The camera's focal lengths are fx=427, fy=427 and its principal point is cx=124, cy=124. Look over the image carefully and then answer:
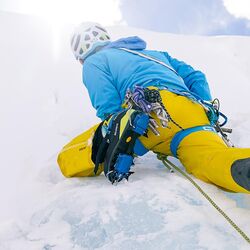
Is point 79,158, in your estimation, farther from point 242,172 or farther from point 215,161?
point 242,172

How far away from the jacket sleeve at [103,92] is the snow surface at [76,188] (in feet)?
1.75

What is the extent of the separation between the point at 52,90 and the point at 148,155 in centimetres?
300

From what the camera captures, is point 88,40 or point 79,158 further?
point 88,40

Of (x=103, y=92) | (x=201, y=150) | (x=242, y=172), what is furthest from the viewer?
(x=103, y=92)

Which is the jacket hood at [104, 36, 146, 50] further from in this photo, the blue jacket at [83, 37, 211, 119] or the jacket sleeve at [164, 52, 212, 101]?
the jacket sleeve at [164, 52, 212, 101]

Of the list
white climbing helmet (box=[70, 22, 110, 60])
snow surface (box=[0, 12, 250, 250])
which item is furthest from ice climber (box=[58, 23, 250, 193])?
white climbing helmet (box=[70, 22, 110, 60])

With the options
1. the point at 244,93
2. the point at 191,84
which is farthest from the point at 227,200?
the point at 244,93

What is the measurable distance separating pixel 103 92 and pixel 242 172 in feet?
5.04

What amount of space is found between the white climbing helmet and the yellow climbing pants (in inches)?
38.2

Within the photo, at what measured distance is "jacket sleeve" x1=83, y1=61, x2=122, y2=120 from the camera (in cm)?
350

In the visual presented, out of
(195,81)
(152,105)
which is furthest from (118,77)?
(195,81)

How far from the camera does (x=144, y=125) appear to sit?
2.92 metres

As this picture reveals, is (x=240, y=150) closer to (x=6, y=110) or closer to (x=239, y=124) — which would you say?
(x=239, y=124)

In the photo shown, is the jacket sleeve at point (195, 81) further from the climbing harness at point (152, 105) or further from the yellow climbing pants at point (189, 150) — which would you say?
the climbing harness at point (152, 105)
